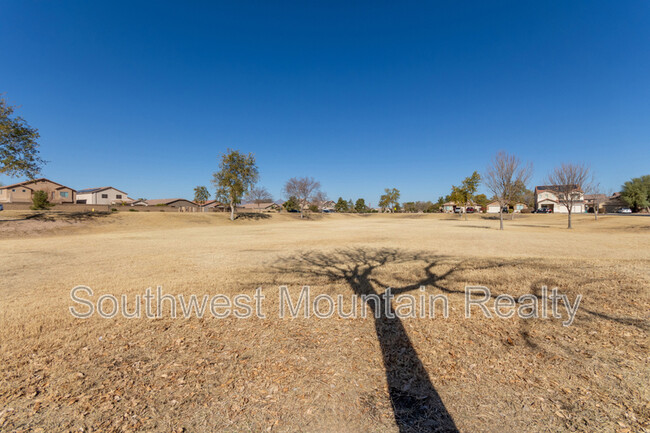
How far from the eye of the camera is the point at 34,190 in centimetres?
6159

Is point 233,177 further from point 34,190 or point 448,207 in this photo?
point 448,207

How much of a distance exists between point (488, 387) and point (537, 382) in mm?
608

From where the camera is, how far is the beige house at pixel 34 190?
60.2 metres

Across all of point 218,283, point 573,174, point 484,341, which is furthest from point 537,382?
point 573,174

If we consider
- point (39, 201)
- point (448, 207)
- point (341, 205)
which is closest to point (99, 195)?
point (39, 201)

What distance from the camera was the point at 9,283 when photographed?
23.7 feet

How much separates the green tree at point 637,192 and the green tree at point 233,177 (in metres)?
85.6

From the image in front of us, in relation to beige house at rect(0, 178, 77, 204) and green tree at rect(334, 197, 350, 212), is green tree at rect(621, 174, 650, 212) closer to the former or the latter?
green tree at rect(334, 197, 350, 212)

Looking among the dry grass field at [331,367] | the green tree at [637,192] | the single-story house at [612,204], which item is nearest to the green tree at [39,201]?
the dry grass field at [331,367]

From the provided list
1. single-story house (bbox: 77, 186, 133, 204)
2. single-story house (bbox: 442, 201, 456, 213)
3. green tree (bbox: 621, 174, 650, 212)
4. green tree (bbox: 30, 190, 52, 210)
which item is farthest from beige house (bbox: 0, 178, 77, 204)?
green tree (bbox: 621, 174, 650, 212)

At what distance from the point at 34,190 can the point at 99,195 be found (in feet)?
43.6

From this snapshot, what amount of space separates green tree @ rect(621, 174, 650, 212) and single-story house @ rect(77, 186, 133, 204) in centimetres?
12670

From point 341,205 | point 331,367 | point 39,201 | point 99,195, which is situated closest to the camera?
point 331,367

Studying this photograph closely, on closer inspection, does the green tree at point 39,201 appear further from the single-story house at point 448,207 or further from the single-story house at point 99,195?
the single-story house at point 448,207
